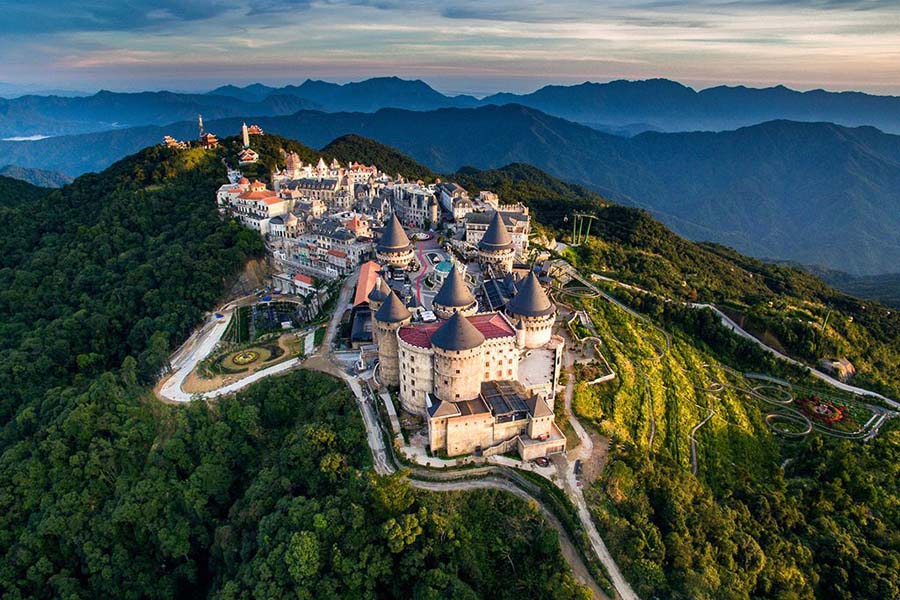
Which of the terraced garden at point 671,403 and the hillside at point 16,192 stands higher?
the hillside at point 16,192

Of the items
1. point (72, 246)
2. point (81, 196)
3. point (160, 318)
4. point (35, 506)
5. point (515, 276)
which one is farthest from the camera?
point (81, 196)

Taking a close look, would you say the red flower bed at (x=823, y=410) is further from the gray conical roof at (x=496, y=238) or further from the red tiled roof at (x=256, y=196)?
the red tiled roof at (x=256, y=196)

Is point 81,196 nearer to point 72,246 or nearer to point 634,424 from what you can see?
point 72,246

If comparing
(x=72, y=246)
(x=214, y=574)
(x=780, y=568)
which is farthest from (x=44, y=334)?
(x=780, y=568)

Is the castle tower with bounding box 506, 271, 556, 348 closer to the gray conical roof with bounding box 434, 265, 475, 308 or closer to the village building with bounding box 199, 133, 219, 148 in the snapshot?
the gray conical roof with bounding box 434, 265, 475, 308

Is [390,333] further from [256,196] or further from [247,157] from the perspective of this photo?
[247,157]

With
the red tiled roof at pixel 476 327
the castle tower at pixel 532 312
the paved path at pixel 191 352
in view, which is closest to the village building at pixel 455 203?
the paved path at pixel 191 352

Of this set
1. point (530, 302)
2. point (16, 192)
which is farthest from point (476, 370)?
point (16, 192)
